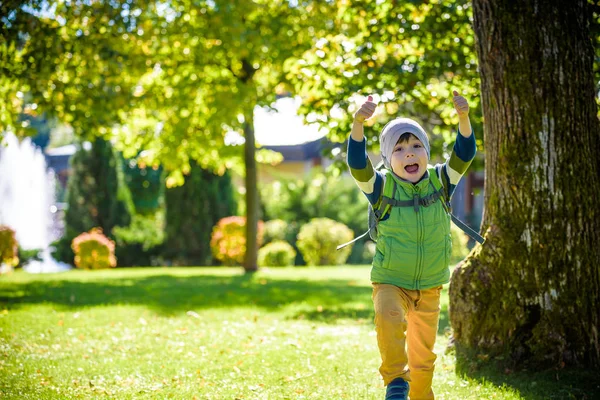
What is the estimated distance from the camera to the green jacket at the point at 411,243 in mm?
3775

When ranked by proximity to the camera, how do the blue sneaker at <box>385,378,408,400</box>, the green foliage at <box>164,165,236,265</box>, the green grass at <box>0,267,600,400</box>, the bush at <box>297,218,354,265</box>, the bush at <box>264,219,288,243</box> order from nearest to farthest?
1. the blue sneaker at <box>385,378,408,400</box>
2. the green grass at <box>0,267,600,400</box>
3. the bush at <box>297,218,354,265</box>
4. the bush at <box>264,219,288,243</box>
5. the green foliage at <box>164,165,236,265</box>

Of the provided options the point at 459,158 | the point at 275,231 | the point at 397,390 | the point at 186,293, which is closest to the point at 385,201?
the point at 459,158

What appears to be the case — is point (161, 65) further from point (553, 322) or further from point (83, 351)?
point (553, 322)

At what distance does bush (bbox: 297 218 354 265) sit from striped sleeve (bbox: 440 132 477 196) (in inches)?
603

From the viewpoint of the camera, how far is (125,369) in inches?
209

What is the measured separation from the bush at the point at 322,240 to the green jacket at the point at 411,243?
1544 cm

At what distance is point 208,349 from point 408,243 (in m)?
2.94

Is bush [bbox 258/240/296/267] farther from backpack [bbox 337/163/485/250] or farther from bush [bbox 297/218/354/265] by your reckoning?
backpack [bbox 337/163/485/250]

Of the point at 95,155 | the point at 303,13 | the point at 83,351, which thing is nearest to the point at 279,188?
the point at 95,155

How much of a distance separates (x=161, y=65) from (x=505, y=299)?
412 inches

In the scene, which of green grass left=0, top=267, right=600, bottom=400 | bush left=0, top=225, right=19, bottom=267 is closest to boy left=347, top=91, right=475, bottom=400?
green grass left=0, top=267, right=600, bottom=400

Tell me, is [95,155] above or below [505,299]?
above

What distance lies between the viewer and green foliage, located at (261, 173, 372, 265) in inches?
881

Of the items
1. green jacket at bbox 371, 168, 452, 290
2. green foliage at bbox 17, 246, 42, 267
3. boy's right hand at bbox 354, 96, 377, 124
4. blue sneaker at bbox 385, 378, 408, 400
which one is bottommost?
green foliage at bbox 17, 246, 42, 267
